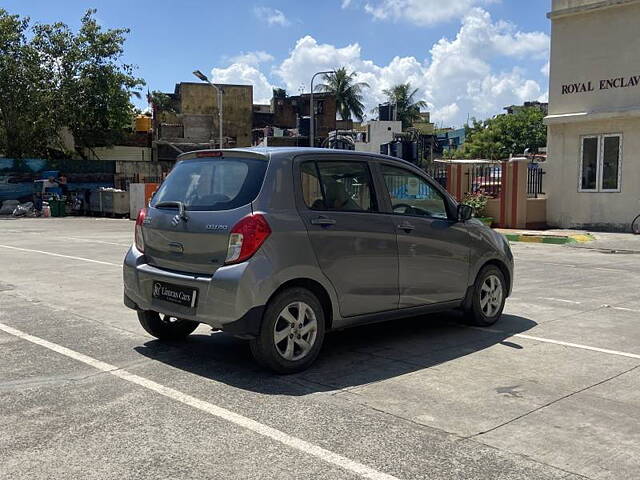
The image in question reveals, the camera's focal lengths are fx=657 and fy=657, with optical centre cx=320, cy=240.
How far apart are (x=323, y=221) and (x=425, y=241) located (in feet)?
4.21

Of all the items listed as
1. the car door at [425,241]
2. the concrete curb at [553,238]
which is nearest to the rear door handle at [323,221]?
the car door at [425,241]

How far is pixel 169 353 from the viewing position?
6082mm

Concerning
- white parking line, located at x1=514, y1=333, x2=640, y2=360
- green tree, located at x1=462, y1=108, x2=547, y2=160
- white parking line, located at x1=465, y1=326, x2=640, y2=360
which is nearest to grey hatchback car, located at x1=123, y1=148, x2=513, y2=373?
white parking line, located at x1=465, y1=326, x2=640, y2=360

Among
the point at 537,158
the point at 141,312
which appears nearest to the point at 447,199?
the point at 141,312

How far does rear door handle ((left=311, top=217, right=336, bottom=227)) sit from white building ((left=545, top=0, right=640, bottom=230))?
15834mm

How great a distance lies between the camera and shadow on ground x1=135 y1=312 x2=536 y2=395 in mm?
5270

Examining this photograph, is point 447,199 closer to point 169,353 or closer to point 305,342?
point 305,342

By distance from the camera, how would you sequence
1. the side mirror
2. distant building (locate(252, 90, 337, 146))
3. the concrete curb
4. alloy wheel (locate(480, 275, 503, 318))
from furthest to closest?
distant building (locate(252, 90, 337, 146))
the concrete curb
alloy wheel (locate(480, 275, 503, 318))
the side mirror

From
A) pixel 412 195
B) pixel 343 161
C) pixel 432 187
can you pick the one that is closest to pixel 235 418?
pixel 343 161

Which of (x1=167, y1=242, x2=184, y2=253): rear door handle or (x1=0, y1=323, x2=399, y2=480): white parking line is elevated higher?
(x1=167, y1=242, x2=184, y2=253): rear door handle

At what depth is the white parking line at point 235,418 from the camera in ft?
12.1

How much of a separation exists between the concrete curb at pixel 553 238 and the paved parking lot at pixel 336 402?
1033cm

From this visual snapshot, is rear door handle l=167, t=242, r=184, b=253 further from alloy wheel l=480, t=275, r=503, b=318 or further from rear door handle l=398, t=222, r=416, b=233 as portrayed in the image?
alloy wheel l=480, t=275, r=503, b=318

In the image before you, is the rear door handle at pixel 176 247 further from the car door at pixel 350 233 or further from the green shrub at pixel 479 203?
the green shrub at pixel 479 203
